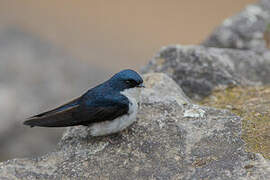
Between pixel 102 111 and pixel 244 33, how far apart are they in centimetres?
296

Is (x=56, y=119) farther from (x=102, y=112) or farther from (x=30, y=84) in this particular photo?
(x=30, y=84)

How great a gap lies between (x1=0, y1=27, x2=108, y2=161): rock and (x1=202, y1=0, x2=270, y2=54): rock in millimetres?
2831

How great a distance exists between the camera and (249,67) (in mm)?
5117

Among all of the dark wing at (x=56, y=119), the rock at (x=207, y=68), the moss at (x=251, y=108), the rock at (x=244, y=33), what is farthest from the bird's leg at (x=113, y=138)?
the rock at (x=244, y=33)

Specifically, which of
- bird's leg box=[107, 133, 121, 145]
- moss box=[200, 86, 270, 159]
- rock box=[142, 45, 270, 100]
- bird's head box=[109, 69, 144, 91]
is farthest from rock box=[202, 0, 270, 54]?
bird's leg box=[107, 133, 121, 145]

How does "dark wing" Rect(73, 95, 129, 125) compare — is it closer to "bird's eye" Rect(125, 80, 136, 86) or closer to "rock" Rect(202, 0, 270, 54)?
"bird's eye" Rect(125, 80, 136, 86)

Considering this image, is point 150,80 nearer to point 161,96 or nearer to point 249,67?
point 161,96

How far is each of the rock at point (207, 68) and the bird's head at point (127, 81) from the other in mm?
1125

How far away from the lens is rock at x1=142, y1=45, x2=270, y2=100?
4.84 meters

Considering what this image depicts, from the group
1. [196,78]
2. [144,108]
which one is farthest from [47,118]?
[196,78]

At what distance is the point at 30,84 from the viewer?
7543 mm

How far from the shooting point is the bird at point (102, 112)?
3803mm

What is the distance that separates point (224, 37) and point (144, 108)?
2.38 metres

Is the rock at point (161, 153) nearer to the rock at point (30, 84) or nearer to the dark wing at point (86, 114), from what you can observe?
the dark wing at point (86, 114)
